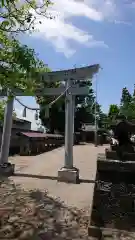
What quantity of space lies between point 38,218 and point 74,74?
6.88 meters

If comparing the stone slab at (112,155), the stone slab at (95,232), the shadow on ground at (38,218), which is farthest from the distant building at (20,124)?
the stone slab at (95,232)

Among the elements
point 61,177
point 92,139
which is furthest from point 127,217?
point 92,139

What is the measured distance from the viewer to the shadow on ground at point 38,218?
219 inches

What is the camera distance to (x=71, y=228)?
6.06m

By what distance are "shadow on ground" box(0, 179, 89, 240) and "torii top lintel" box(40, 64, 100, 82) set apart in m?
5.32

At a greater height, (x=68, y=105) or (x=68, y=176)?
(x=68, y=105)

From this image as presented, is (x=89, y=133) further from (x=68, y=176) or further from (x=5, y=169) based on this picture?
(x=68, y=176)

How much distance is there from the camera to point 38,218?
654 centimetres

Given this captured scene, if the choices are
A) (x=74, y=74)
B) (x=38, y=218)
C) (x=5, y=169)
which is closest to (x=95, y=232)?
(x=38, y=218)

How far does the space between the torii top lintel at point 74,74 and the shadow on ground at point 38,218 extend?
532 cm

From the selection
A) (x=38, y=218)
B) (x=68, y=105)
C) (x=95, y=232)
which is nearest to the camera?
(x=95, y=232)

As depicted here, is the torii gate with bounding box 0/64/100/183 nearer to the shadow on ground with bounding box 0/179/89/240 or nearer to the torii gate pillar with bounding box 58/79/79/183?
the torii gate pillar with bounding box 58/79/79/183

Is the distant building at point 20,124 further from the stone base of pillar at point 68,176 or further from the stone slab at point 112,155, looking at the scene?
the stone slab at point 112,155

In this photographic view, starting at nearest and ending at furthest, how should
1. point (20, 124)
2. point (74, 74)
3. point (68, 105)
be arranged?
point (68, 105)
point (74, 74)
point (20, 124)
